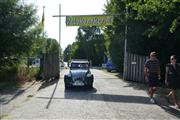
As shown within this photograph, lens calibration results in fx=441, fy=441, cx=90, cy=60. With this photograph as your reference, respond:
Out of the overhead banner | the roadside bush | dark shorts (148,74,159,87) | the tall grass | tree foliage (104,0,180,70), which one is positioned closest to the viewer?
dark shorts (148,74,159,87)

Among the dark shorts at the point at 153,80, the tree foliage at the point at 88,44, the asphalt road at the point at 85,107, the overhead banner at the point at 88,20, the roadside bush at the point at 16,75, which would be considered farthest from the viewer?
the tree foliage at the point at 88,44

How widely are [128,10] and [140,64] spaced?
167 inches

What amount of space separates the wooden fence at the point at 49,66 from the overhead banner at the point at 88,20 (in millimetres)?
2938

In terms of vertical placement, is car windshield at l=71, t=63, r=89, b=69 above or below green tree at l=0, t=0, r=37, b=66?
below

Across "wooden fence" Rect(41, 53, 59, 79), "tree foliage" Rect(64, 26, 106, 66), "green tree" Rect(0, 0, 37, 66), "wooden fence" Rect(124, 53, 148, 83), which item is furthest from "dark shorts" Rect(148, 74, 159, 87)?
"tree foliage" Rect(64, 26, 106, 66)

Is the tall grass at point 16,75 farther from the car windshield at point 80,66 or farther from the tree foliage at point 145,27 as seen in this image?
the tree foliage at point 145,27

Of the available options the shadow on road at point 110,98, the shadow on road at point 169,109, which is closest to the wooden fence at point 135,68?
the shadow on road at point 110,98

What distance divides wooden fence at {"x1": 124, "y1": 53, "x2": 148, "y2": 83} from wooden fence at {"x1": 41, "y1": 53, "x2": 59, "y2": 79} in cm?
526

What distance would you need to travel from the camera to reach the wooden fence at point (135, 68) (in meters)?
29.2

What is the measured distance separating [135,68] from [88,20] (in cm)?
613

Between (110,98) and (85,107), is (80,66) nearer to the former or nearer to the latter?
(110,98)

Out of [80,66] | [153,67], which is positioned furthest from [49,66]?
[153,67]

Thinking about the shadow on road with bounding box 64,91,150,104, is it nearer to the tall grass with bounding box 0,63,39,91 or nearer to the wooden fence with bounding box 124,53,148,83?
the tall grass with bounding box 0,63,39,91

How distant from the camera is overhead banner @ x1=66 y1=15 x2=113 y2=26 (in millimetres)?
33594
